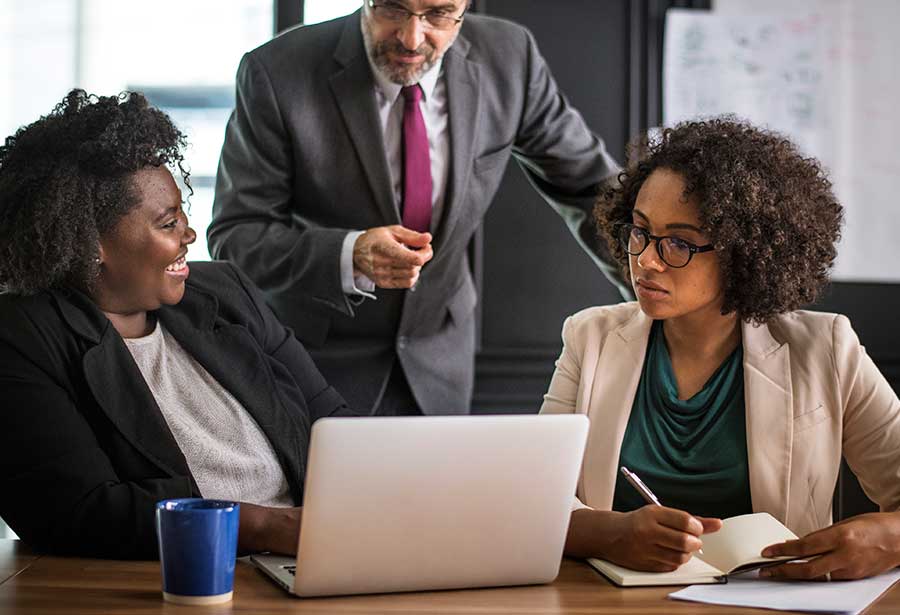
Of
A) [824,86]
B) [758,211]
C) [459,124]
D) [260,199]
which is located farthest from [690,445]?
[824,86]

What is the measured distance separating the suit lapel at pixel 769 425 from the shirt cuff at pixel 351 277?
2.79 ft

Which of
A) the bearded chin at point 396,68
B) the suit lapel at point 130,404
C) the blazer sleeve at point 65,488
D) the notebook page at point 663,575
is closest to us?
the notebook page at point 663,575

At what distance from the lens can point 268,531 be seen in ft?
4.98

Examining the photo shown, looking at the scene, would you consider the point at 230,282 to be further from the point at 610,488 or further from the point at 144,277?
the point at 610,488

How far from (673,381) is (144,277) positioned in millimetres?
937

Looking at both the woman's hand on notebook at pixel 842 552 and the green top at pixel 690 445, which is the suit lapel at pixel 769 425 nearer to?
the green top at pixel 690 445

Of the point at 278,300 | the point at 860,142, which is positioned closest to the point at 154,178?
the point at 278,300

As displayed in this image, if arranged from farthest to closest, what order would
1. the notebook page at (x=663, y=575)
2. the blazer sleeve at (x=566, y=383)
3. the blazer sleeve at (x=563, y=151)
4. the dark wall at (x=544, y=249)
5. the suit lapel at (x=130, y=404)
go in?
1. the dark wall at (x=544, y=249)
2. the blazer sleeve at (x=563, y=151)
3. the blazer sleeve at (x=566, y=383)
4. the suit lapel at (x=130, y=404)
5. the notebook page at (x=663, y=575)

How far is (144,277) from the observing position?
6.15 ft

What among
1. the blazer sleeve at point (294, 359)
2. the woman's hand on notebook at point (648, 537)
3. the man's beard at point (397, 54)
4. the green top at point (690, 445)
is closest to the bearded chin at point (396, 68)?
the man's beard at point (397, 54)

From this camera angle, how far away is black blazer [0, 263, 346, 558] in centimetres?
154

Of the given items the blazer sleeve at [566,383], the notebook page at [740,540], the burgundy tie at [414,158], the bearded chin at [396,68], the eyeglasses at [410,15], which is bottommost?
the notebook page at [740,540]

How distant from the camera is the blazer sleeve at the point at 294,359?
208 centimetres

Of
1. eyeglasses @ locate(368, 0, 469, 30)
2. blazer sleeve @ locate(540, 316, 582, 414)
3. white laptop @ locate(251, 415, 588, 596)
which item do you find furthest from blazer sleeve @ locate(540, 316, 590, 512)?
eyeglasses @ locate(368, 0, 469, 30)
